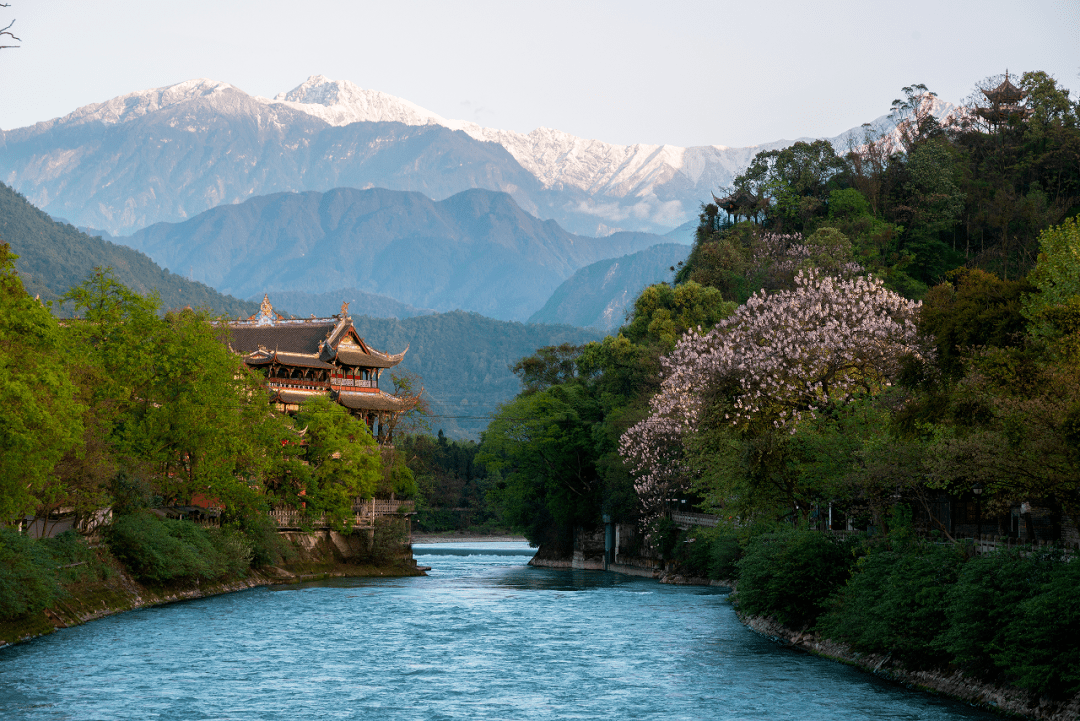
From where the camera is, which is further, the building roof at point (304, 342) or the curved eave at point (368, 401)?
the curved eave at point (368, 401)

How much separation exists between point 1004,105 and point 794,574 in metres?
85.7

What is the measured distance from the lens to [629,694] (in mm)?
Answer: 29859

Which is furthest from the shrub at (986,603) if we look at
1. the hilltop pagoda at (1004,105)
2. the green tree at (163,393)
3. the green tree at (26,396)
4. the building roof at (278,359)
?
the hilltop pagoda at (1004,105)

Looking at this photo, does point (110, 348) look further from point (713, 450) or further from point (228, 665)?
point (713, 450)

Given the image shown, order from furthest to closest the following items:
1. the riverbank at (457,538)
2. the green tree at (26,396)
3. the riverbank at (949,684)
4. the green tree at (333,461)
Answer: the riverbank at (457,538)
the green tree at (333,461)
the green tree at (26,396)
the riverbank at (949,684)

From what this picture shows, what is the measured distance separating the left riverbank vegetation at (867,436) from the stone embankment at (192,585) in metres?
20.1

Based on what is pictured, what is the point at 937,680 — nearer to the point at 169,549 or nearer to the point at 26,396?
the point at 26,396

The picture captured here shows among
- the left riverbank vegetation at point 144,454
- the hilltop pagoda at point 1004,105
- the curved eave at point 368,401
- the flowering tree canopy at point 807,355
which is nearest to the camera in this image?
the left riverbank vegetation at point 144,454

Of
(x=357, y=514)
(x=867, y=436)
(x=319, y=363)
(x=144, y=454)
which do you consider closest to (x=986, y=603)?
(x=867, y=436)

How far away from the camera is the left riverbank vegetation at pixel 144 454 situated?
3484cm

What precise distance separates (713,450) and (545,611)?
1226 centimetres

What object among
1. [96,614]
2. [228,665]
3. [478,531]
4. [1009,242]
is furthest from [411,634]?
[478,531]

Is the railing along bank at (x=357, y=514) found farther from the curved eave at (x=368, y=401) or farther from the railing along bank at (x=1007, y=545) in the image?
the railing along bank at (x=1007, y=545)

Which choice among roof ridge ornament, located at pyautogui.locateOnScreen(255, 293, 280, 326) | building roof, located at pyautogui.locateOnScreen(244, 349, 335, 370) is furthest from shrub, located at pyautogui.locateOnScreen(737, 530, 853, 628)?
roof ridge ornament, located at pyautogui.locateOnScreen(255, 293, 280, 326)
